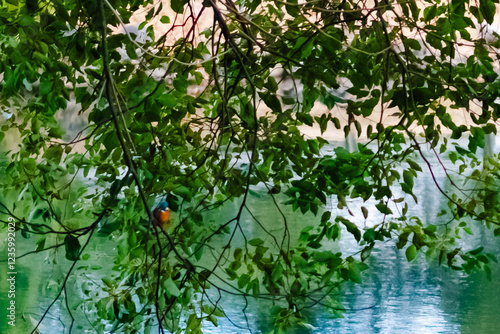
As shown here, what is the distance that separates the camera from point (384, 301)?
85.2 inches

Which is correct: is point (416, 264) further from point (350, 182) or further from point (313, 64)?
point (313, 64)

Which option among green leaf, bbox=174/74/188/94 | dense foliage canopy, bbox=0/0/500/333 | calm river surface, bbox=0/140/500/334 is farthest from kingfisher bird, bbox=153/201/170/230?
calm river surface, bbox=0/140/500/334

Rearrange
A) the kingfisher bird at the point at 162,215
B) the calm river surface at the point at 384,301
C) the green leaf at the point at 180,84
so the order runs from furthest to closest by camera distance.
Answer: the calm river surface at the point at 384,301, the green leaf at the point at 180,84, the kingfisher bird at the point at 162,215

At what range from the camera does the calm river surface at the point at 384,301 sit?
1971 mm

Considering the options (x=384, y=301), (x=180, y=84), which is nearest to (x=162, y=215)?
(x=384, y=301)

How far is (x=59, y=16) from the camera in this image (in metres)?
0.81

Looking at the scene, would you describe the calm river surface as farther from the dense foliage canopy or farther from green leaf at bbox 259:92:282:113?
green leaf at bbox 259:92:282:113

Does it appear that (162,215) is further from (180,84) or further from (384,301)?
(180,84)

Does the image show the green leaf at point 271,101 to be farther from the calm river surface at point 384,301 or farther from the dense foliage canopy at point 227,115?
the calm river surface at point 384,301

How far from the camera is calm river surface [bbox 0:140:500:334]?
6.47 ft

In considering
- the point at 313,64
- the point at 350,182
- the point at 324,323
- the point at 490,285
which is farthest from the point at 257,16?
the point at 490,285

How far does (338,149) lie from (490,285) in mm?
1569

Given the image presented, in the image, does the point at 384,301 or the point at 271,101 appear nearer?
the point at 271,101

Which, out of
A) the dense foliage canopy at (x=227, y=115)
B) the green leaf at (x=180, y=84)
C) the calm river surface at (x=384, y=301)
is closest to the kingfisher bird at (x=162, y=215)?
the dense foliage canopy at (x=227, y=115)
